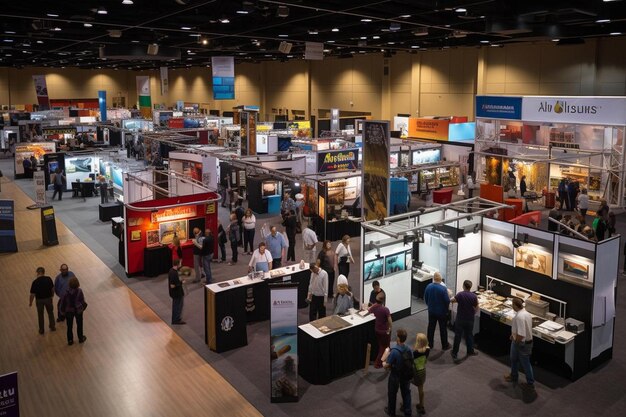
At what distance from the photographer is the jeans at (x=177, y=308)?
9945mm

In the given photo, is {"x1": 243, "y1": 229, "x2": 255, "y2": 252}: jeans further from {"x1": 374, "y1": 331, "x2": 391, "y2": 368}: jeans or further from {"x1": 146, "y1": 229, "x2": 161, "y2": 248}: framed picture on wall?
{"x1": 374, "y1": 331, "x2": 391, "y2": 368}: jeans

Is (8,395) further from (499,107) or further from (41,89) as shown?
(41,89)

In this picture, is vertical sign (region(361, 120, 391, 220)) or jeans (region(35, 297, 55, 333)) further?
vertical sign (region(361, 120, 391, 220))

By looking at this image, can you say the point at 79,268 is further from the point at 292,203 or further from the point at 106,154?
the point at 106,154

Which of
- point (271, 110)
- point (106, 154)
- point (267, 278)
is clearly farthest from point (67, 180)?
point (271, 110)

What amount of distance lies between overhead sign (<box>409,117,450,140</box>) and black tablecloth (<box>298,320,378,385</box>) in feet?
57.0

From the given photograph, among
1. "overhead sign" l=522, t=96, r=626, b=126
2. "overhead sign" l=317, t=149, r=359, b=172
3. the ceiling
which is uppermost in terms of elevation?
the ceiling

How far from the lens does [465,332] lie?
8.79 m

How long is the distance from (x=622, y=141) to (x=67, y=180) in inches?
831

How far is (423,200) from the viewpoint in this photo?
70.6 ft

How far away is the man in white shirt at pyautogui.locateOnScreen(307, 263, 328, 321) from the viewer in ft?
30.9

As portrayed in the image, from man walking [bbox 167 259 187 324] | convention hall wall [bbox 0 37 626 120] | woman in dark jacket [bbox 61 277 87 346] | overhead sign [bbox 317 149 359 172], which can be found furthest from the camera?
convention hall wall [bbox 0 37 626 120]

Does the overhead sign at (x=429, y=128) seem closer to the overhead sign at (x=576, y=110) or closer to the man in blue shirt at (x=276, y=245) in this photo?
the overhead sign at (x=576, y=110)

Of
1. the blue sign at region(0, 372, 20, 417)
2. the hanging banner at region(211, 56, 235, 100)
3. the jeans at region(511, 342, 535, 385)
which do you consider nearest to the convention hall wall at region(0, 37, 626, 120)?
the hanging banner at region(211, 56, 235, 100)
